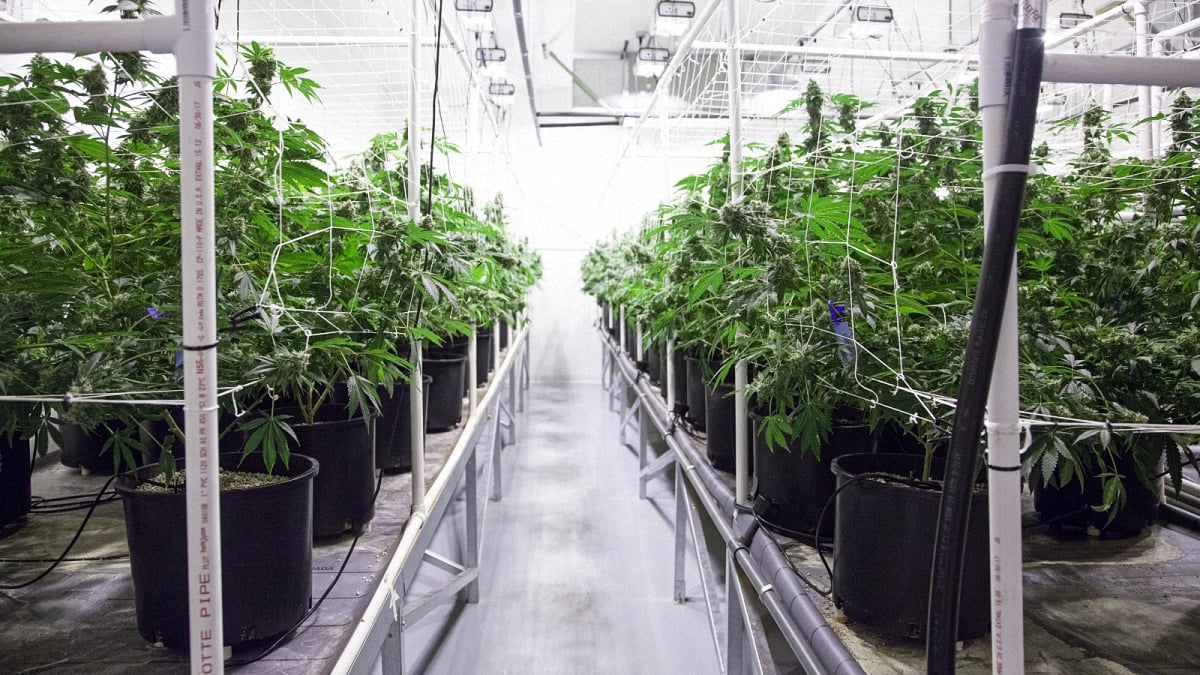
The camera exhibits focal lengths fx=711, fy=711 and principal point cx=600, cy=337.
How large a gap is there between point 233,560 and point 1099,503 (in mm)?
1901

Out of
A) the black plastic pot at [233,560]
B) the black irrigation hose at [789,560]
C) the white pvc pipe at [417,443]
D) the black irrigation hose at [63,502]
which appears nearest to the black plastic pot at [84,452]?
the black irrigation hose at [63,502]

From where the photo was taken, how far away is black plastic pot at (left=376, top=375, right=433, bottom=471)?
73.2 inches

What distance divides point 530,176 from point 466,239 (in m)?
6.34

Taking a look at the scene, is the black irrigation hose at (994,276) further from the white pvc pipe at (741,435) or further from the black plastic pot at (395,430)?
the black plastic pot at (395,430)

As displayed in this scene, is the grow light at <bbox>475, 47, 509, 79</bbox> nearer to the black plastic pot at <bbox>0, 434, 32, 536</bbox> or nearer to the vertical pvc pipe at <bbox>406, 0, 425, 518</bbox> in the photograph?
the vertical pvc pipe at <bbox>406, 0, 425, 518</bbox>

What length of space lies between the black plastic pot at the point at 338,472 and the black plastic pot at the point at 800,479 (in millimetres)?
854

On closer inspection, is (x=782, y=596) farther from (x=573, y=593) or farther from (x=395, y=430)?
(x=573, y=593)

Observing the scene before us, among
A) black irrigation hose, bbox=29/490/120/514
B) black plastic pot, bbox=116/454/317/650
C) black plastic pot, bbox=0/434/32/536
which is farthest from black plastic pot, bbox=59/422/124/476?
black plastic pot, bbox=116/454/317/650

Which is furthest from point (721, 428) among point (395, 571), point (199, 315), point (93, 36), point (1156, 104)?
point (1156, 104)

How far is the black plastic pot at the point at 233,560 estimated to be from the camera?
103 cm

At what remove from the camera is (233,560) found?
3.47 feet

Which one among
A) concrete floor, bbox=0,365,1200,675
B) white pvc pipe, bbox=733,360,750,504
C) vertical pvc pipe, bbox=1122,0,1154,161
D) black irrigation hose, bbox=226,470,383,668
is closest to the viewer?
black irrigation hose, bbox=226,470,383,668

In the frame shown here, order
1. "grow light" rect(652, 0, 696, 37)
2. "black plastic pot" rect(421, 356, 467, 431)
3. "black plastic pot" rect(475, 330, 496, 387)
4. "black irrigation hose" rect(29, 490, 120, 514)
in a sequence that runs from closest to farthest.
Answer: "black irrigation hose" rect(29, 490, 120, 514), "black plastic pot" rect(421, 356, 467, 431), "grow light" rect(652, 0, 696, 37), "black plastic pot" rect(475, 330, 496, 387)

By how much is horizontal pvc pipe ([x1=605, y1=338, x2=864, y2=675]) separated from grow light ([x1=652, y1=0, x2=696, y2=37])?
6.40ft
